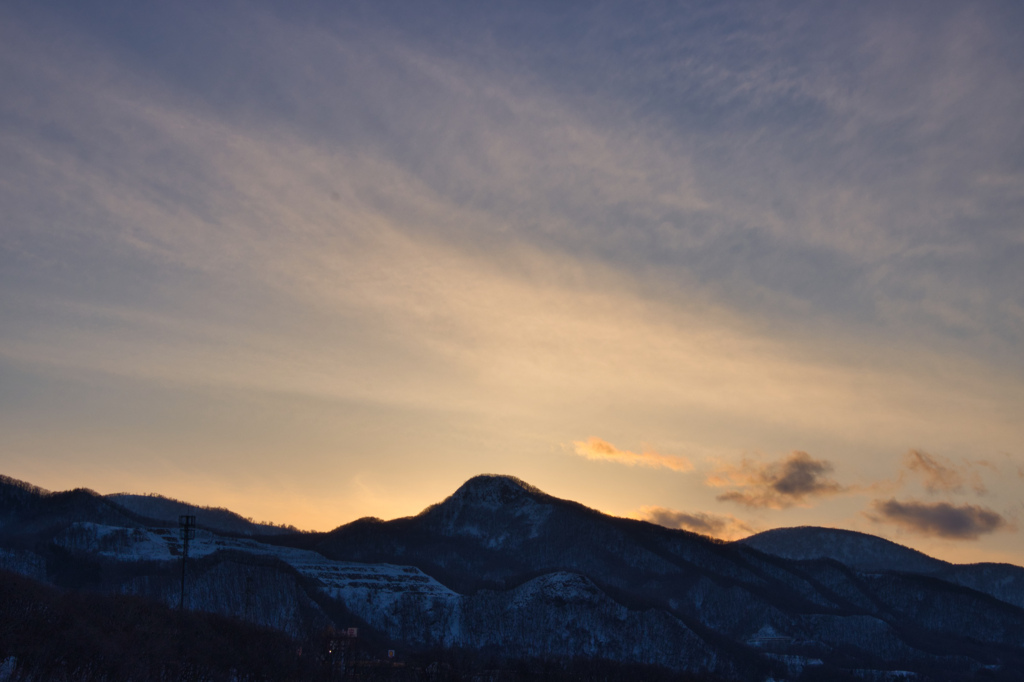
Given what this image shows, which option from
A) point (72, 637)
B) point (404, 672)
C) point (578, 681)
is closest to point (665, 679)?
point (578, 681)

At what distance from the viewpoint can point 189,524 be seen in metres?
139

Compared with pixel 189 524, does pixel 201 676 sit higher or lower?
lower

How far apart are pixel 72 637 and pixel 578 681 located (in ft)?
353

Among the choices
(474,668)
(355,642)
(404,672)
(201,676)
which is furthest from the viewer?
(355,642)

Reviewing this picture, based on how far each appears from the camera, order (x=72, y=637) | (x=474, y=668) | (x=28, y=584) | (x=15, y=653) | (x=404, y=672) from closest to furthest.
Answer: (x=15, y=653)
(x=72, y=637)
(x=28, y=584)
(x=404, y=672)
(x=474, y=668)

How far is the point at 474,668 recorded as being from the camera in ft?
591

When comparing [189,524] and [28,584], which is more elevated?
[189,524]

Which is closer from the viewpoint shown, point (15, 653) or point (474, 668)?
point (15, 653)

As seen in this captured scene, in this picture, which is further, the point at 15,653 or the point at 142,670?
the point at 142,670

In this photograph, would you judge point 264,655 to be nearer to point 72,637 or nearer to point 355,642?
point 72,637

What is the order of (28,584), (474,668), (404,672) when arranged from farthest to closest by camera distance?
1. (474,668)
2. (404,672)
3. (28,584)

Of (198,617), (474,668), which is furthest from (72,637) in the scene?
(474,668)

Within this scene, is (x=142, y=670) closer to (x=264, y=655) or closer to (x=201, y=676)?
(x=201, y=676)

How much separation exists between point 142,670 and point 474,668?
294 feet
